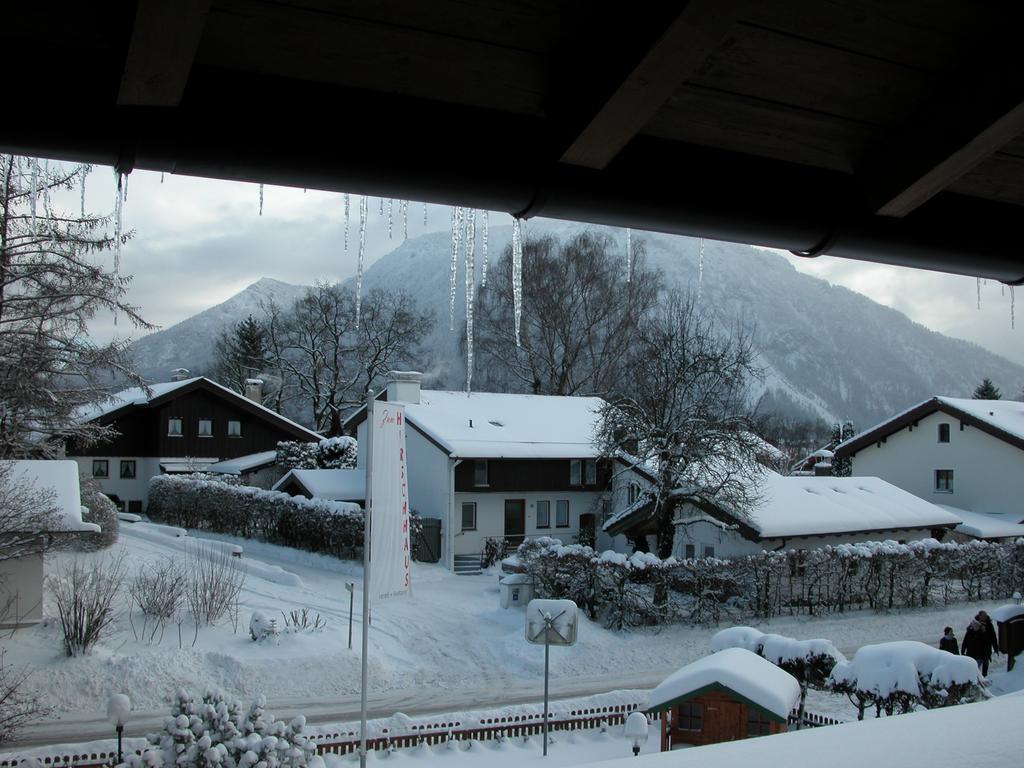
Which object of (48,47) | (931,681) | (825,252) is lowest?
(931,681)

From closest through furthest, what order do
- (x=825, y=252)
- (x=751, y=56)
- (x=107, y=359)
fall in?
1. (x=751, y=56)
2. (x=825, y=252)
3. (x=107, y=359)

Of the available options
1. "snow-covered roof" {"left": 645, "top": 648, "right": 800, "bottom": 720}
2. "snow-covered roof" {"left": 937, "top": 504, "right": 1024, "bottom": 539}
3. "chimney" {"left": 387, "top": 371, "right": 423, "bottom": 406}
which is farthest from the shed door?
"snow-covered roof" {"left": 937, "top": 504, "right": 1024, "bottom": 539}

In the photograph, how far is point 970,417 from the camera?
108 ft

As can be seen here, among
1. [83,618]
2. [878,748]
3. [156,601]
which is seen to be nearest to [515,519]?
[156,601]

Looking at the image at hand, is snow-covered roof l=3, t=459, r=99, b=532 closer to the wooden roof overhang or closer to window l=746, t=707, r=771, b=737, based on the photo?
window l=746, t=707, r=771, b=737

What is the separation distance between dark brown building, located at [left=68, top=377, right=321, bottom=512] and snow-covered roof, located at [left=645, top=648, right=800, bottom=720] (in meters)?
33.2

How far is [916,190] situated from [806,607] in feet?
72.3

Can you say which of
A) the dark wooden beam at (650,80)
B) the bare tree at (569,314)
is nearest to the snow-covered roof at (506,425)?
the bare tree at (569,314)

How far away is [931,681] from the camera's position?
11836 millimetres

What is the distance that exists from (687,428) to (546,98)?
20762 mm

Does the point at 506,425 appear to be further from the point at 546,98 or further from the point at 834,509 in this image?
the point at 546,98

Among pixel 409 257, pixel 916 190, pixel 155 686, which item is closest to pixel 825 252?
pixel 916 190

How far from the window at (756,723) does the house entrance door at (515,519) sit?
62.5 feet

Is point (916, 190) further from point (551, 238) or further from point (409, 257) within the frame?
point (409, 257)
